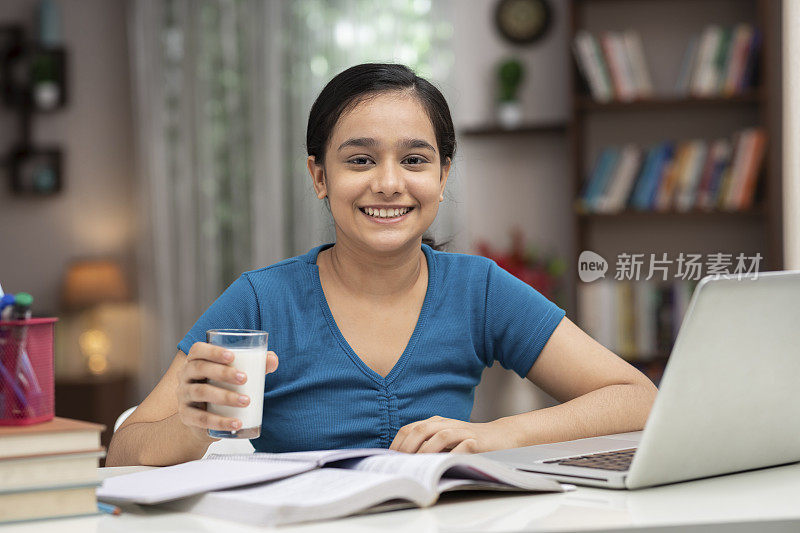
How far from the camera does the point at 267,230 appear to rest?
4660 millimetres

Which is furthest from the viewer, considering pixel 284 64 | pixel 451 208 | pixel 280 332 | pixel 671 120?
pixel 284 64

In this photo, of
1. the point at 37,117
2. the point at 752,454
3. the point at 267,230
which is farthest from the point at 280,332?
the point at 37,117

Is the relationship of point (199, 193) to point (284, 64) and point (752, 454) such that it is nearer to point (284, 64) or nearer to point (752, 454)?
point (284, 64)

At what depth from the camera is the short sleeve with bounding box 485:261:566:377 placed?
1585 mm

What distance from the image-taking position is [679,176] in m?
3.70

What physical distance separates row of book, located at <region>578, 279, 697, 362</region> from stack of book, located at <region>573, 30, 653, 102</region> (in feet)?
2.63

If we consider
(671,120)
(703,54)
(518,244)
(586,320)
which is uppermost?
(703,54)

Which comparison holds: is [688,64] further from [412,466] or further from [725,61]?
[412,466]

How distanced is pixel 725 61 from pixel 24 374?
3.38 metres

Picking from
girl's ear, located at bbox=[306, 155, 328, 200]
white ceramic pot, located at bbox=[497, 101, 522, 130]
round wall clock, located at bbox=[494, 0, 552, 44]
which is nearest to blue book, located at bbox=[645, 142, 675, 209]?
white ceramic pot, located at bbox=[497, 101, 522, 130]

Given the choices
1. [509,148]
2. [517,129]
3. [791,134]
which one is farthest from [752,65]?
[509,148]

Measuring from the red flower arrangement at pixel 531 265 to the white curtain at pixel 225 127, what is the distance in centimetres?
100

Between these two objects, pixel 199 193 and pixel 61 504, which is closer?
pixel 61 504

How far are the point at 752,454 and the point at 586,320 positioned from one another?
106 inches
